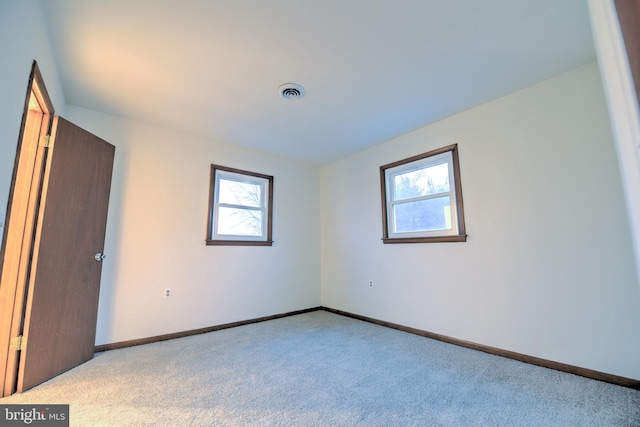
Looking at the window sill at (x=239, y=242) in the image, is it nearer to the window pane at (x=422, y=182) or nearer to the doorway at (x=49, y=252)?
the doorway at (x=49, y=252)

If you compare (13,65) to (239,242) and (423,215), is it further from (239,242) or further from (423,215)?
(423,215)

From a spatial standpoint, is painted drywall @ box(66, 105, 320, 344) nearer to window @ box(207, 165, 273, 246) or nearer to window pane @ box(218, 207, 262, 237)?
window @ box(207, 165, 273, 246)

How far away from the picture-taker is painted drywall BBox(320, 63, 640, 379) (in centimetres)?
199

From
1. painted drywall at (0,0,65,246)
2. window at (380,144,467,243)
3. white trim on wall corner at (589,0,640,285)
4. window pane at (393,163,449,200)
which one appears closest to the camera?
white trim on wall corner at (589,0,640,285)

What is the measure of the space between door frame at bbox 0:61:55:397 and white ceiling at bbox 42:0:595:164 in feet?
Answer: 1.45

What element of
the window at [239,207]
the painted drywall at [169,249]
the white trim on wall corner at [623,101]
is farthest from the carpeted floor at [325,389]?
the white trim on wall corner at [623,101]

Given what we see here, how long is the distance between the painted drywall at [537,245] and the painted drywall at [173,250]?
1.81 m

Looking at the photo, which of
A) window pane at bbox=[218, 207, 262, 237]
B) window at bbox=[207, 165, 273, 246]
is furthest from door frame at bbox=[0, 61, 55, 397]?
window pane at bbox=[218, 207, 262, 237]

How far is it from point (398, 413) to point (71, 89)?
3608 mm

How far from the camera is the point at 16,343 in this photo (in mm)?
1859

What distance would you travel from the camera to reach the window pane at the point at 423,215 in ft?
9.81

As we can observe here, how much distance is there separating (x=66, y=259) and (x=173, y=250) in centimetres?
100

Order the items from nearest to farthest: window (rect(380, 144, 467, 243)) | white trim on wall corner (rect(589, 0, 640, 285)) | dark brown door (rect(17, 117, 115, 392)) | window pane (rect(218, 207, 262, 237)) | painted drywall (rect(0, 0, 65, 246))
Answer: white trim on wall corner (rect(589, 0, 640, 285))
painted drywall (rect(0, 0, 65, 246))
dark brown door (rect(17, 117, 115, 392))
window (rect(380, 144, 467, 243))
window pane (rect(218, 207, 262, 237))

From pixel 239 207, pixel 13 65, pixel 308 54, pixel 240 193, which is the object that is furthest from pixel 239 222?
pixel 13 65
